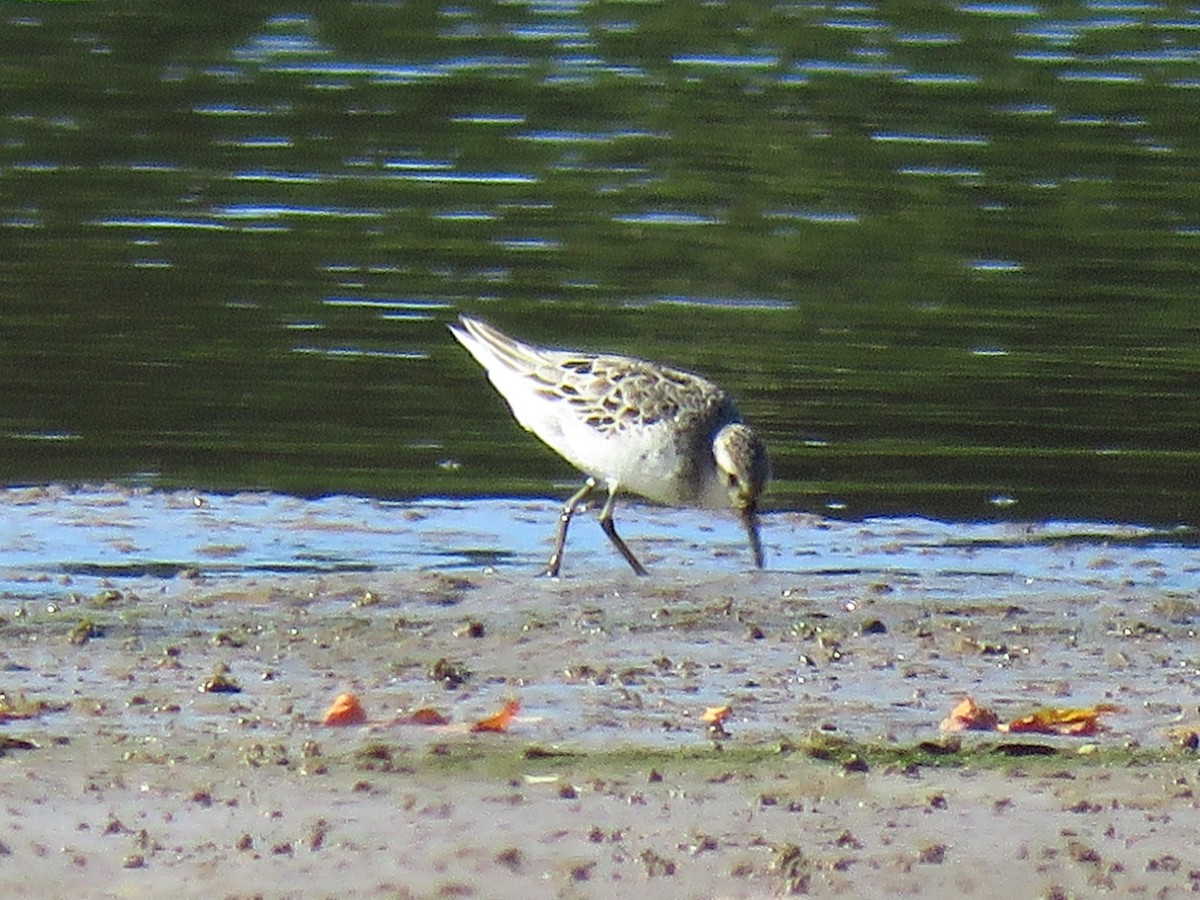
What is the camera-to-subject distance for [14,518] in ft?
35.3

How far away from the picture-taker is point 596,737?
759 centimetres

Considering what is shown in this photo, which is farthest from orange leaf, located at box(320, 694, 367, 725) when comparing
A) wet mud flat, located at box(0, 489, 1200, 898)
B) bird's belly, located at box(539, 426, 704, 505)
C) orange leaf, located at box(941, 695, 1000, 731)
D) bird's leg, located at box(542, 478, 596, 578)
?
bird's belly, located at box(539, 426, 704, 505)

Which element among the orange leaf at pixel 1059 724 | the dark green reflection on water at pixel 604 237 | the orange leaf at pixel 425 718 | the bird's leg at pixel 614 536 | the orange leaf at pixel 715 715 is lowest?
the dark green reflection on water at pixel 604 237

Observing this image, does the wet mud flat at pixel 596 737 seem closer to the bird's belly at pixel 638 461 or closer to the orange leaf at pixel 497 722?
the orange leaf at pixel 497 722

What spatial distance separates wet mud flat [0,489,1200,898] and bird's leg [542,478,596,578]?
13cm

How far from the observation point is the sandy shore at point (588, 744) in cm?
638

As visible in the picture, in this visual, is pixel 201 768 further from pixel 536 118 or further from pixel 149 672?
pixel 536 118

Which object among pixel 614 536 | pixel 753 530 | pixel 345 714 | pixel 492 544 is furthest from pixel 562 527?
pixel 345 714

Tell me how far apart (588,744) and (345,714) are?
2.41 ft

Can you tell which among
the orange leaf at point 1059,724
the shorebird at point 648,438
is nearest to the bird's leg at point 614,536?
the shorebird at point 648,438

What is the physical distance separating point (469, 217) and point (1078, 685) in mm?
10039

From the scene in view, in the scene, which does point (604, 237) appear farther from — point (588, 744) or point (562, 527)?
point (588, 744)

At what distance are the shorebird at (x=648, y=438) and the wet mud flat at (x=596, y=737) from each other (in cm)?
34

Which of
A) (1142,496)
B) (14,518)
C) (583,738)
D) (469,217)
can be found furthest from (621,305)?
(583,738)
